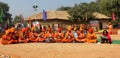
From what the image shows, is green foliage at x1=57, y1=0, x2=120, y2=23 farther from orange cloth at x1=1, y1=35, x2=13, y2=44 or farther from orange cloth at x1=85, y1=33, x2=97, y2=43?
orange cloth at x1=1, y1=35, x2=13, y2=44

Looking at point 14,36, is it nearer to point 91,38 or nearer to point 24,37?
point 24,37

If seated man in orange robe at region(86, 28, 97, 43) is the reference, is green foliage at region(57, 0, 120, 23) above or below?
above

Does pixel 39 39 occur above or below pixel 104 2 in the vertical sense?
below

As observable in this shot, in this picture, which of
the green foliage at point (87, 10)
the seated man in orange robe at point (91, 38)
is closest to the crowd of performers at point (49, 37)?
the seated man in orange robe at point (91, 38)

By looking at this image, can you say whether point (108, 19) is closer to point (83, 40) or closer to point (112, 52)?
point (83, 40)

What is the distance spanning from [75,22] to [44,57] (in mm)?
39782

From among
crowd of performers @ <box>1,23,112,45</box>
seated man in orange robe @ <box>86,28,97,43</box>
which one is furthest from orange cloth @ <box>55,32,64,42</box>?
seated man in orange robe @ <box>86,28,97,43</box>

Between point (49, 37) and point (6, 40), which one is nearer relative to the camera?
point (6, 40)

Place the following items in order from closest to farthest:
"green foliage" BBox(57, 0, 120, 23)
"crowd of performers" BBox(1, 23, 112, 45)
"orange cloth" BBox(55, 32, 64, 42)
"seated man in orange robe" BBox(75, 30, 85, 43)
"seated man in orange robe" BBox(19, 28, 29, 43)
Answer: "crowd of performers" BBox(1, 23, 112, 45) → "seated man in orange robe" BBox(19, 28, 29, 43) → "seated man in orange robe" BBox(75, 30, 85, 43) → "orange cloth" BBox(55, 32, 64, 42) → "green foliage" BBox(57, 0, 120, 23)

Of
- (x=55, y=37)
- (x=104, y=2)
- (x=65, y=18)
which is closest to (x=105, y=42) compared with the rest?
(x=55, y=37)

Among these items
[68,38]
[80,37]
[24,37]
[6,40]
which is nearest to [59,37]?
[68,38]

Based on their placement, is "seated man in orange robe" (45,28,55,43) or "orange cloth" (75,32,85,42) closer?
"seated man in orange robe" (45,28,55,43)

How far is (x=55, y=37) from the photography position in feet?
76.4

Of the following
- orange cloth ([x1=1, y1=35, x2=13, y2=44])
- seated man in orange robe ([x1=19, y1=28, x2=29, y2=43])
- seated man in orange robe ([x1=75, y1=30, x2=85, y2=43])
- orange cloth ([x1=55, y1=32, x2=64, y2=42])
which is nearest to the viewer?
orange cloth ([x1=1, y1=35, x2=13, y2=44])
